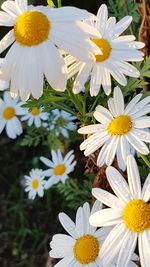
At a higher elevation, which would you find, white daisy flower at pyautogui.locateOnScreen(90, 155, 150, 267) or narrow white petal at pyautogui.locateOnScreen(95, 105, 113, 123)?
narrow white petal at pyautogui.locateOnScreen(95, 105, 113, 123)

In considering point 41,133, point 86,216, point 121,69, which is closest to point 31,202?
point 41,133

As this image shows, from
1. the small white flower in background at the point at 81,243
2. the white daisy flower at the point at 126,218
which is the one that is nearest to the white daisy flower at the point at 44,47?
the white daisy flower at the point at 126,218

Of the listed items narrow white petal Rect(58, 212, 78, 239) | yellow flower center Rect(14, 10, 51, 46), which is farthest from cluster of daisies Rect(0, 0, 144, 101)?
narrow white petal Rect(58, 212, 78, 239)

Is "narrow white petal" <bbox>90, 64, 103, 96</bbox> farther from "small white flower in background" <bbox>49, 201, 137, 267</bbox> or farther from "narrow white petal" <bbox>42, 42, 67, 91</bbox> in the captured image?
"small white flower in background" <bbox>49, 201, 137, 267</bbox>

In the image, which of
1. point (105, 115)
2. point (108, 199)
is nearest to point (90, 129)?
point (105, 115)

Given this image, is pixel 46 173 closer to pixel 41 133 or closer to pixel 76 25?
pixel 41 133

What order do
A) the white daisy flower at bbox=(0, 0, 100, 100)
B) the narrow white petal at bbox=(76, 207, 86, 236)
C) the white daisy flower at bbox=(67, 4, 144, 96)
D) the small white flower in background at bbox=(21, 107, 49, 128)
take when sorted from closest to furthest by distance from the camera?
the white daisy flower at bbox=(0, 0, 100, 100) → the white daisy flower at bbox=(67, 4, 144, 96) → the narrow white petal at bbox=(76, 207, 86, 236) → the small white flower in background at bbox=(21, 107, 49, 128)

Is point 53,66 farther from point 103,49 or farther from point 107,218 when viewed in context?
point 107,218
